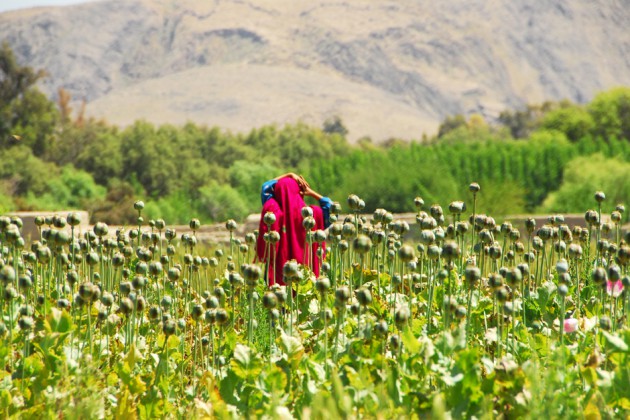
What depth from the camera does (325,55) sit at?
133625 millimetres

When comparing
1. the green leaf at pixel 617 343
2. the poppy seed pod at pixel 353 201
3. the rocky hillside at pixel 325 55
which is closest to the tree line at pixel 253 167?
the poppy seed pod at pixel 353 201

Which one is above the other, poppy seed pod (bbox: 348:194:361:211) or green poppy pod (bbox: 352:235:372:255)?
poppy seed pod (bbox: 348:194:361:211)

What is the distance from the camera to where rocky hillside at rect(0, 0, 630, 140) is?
368ft

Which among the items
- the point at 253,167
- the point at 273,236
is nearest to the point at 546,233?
the point at 273,236

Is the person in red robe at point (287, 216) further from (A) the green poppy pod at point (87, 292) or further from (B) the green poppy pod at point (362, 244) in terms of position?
(A) the green poppy pod at point (87, 292)

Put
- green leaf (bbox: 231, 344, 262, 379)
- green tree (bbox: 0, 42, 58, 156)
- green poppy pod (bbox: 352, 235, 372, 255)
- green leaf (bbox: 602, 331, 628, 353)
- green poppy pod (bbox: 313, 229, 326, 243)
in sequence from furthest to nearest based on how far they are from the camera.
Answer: green tree (bbox: 0, 42, 58, 156), green poppy pod (bbox: 313, 229, 326, 243), green poppy pod (bbox: 352, 235, 372, 255), green leaf (bbox: 231, 344, 262, 379), green leaf (bbox: 602, 331, 628, 353)

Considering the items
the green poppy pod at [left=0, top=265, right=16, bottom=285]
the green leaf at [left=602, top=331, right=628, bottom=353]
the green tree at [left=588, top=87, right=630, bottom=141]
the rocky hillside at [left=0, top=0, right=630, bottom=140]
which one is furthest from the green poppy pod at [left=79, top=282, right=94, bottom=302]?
the rocky hillside at [left=0, top=0, right=630, bottom=140]

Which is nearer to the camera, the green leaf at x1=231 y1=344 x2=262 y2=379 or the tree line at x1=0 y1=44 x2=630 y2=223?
the green leaf at x1=231 y1=344 x2=262 y2=379

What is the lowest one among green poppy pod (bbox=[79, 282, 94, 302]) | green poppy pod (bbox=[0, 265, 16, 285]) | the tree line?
the tree line

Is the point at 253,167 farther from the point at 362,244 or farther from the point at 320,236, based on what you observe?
the point at 362,244

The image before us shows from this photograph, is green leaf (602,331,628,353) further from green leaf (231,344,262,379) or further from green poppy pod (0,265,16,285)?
green poppy pod (0,265,16,285)

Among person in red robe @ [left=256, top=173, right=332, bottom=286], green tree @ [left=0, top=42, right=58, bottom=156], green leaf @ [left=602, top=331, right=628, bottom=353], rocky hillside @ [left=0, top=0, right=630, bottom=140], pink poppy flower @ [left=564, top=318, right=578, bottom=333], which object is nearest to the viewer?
green leaf @ [left=602, top=331, right=628, bottom=353]

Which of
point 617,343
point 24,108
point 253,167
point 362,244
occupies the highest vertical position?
point 24,108

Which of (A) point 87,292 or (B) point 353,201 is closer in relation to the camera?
(A) point 87,292
